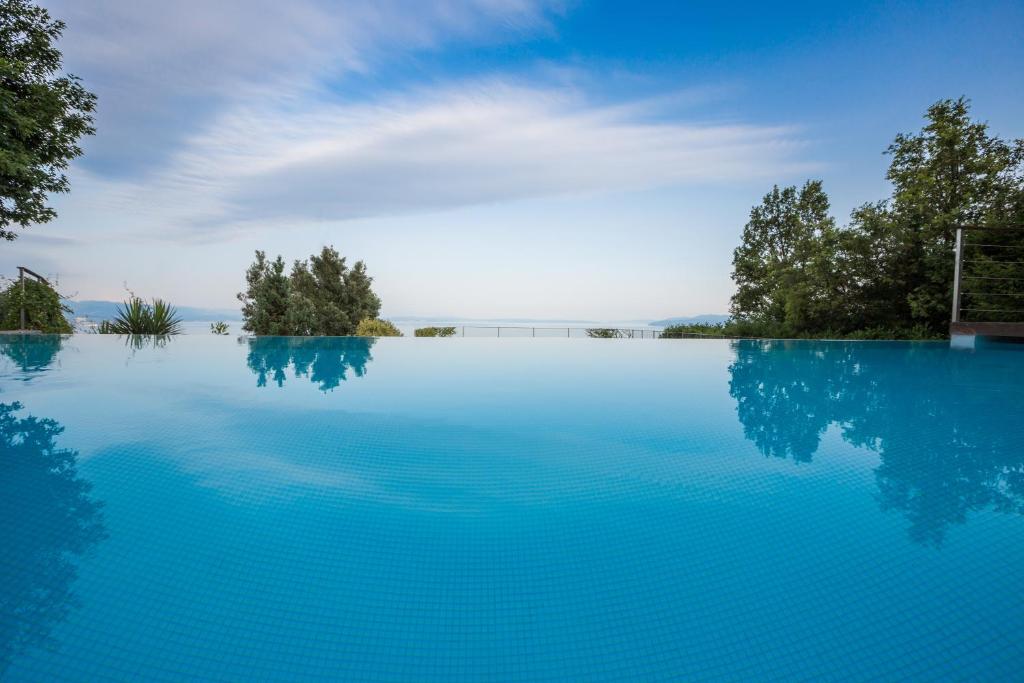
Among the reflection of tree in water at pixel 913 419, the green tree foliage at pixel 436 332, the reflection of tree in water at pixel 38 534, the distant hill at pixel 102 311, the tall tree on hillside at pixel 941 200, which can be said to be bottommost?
the reflection of tree in water at pixel 38 534

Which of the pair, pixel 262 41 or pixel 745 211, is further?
pixel 745 211

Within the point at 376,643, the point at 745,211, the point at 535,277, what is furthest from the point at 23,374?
the point at 745,211

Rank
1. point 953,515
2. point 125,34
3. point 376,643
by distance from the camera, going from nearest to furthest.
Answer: point 376,643
point 953,515
point 125,34

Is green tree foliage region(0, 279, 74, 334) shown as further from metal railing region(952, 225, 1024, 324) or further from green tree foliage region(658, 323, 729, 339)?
metal railing region(952, 225, 1024, 324)

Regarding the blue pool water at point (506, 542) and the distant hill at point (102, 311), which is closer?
the blue pool water at point (506, 542)

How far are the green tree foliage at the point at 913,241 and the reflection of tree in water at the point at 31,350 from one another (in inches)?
534

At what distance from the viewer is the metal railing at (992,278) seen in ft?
26.4

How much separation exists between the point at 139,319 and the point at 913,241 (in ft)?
56.0

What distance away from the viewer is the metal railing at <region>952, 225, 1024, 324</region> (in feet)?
26.4

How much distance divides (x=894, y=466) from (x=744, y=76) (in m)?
10.7

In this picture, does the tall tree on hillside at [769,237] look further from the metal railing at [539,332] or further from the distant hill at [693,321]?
the metal railing at [539,332]

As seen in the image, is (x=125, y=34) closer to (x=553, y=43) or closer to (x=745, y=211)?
(x=553, y=43)

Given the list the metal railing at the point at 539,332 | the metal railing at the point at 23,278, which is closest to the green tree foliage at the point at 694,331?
the metal railing at the point at 539,332

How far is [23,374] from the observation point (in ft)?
17.3
